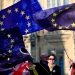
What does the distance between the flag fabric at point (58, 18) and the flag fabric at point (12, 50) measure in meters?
0.57

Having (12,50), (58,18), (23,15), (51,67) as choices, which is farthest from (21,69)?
(23,15)

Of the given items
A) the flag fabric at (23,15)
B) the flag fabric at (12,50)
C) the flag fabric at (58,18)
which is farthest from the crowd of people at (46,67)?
the flag fabric at (23,15)

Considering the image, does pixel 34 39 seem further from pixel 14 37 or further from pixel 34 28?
pixel 14 37

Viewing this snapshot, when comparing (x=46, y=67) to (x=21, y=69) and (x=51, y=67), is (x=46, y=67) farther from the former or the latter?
(x=21, y=69)

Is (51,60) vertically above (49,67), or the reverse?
(51,60)

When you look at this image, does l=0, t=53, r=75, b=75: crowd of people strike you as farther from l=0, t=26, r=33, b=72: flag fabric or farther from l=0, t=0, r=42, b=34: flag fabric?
l=0, t=0, r=42, b=34: flag fabric

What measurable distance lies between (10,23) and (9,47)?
4.55 feet

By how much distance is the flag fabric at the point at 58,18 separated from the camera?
7027 millimetres

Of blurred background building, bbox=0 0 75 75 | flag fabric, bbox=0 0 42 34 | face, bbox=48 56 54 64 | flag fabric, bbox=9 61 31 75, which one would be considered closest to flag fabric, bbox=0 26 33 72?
flag fabric, bbox=9 61 31 75

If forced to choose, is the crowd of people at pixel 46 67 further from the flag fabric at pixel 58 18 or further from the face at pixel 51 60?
the flag fabric at pixel 58 18

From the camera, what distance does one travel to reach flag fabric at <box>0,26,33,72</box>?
270 inches

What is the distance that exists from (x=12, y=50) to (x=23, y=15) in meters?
1.50

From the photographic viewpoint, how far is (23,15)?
8344 millimetres

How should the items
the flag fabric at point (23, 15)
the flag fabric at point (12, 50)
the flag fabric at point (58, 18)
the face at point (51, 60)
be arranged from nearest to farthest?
the face at point (51, 60)
the flag fabric at point (12, 50)
the flag fabric at point (58, 18)
the flag fabric at point (23, 15)
